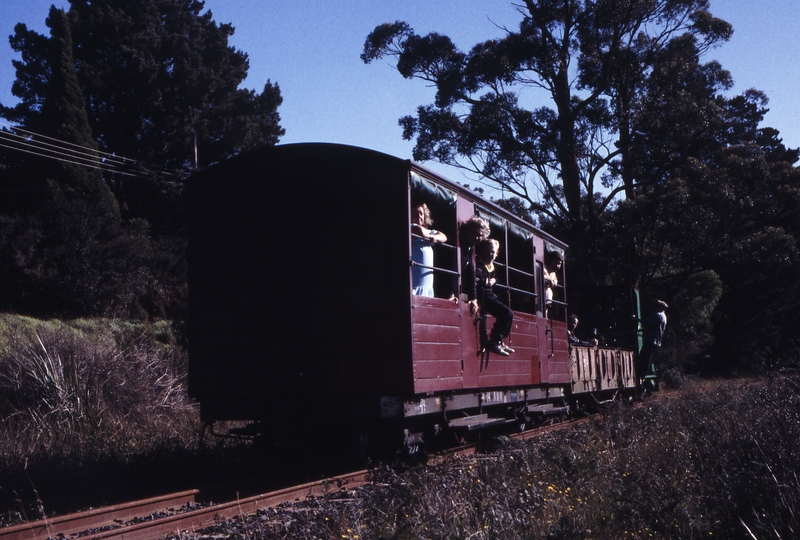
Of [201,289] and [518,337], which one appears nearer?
[201,289]

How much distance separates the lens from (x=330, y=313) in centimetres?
762

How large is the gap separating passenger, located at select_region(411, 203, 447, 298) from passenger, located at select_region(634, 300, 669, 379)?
11918 mm

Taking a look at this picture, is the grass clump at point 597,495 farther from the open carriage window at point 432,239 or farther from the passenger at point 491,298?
the open carriage window at point 432,239

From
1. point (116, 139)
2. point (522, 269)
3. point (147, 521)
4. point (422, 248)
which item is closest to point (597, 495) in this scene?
point (422, 248)

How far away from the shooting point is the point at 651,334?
1902 cm

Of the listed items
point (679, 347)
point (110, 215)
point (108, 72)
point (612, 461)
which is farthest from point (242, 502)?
point (108, 72)

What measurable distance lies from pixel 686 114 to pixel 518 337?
1700cm

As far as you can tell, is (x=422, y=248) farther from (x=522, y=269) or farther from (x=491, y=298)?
(x=522, y=269)

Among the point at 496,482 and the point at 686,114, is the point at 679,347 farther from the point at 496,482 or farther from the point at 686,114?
the point at 496,482

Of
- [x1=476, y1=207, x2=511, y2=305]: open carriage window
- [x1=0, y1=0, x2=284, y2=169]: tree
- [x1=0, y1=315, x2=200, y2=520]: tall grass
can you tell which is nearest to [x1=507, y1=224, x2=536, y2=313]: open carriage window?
[x1=476, y1=207, x2=511, y2=305]: open carriage window

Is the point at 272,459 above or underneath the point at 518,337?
underneath

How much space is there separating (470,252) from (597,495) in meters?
3.36

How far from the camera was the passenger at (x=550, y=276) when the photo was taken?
11.6 metres

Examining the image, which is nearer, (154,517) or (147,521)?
(147,521)
